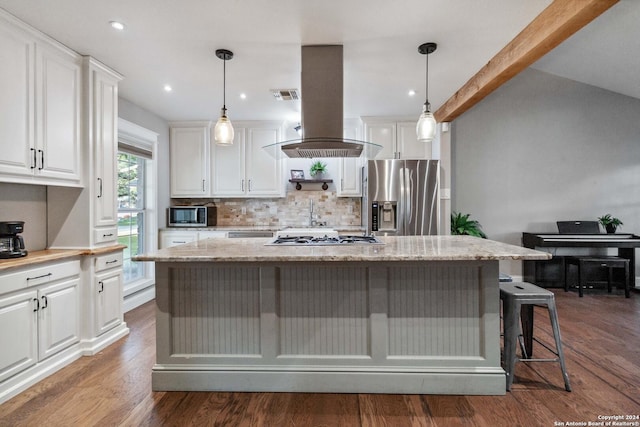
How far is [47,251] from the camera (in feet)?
8.87

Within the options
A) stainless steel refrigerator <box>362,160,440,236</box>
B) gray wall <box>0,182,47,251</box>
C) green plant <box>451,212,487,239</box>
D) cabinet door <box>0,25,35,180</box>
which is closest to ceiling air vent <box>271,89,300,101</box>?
stainless steel refrigerator <box>362,160,440,236</box>

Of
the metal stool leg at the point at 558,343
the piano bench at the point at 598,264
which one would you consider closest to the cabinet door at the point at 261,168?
the metal stool leg at the point at 558,343

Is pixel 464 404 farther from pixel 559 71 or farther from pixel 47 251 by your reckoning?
pixel 559 71

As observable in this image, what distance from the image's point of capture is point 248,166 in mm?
4957

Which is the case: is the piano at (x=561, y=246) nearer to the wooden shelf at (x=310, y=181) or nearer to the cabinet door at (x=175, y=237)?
the wooden shelf at (x=310, y=181)

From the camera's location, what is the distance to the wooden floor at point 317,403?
6.13 feet

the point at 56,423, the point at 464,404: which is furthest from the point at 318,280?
→ the point at 56,423

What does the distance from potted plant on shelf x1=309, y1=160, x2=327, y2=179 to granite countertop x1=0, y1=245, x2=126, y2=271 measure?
2.73 metres

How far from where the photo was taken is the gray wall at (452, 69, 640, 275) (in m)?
5.00

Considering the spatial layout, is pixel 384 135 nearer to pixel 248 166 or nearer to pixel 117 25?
pixel 248 166

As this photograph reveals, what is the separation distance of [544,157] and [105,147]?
5607 mm

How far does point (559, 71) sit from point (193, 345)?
575cm

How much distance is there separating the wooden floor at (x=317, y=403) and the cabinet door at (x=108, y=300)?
1.28 feet

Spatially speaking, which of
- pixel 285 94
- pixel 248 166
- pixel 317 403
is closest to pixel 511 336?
pixel 317 403
